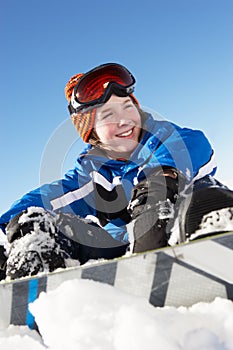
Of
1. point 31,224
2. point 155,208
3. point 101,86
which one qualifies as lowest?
point 31,224

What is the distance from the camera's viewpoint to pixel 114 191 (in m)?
2.40

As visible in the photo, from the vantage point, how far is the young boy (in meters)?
1.32

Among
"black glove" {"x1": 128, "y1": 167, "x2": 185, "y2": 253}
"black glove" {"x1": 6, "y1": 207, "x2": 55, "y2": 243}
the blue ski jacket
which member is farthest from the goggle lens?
"black glove" {"x1": 6, "y1": 207, "x2": 55, "y2": 243}

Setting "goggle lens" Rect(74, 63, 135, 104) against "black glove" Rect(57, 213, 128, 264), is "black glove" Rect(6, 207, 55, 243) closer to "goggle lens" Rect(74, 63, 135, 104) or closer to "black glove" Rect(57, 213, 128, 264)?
"black glove" Rect(57, 213, 128, 264)

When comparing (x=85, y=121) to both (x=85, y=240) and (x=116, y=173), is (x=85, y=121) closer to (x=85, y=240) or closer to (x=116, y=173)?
(x=116, y=173)

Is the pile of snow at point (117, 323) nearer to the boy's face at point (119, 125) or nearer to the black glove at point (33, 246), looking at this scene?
the black glove at point (33, 246)

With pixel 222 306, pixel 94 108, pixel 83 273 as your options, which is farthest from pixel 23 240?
pixel 94 108

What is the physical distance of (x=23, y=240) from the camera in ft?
4.54

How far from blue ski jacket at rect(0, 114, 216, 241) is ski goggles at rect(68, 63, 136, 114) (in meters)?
0.29

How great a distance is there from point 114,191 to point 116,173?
130 millimetres

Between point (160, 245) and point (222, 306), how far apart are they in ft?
1.54

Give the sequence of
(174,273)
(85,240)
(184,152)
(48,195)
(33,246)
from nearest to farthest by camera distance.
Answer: (174,273), (33,246), (85,240), (184,152), (48,195)

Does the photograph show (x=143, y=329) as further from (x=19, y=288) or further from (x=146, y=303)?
(x=19, y=288)

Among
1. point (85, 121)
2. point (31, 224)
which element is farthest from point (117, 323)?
point (85, 121)
